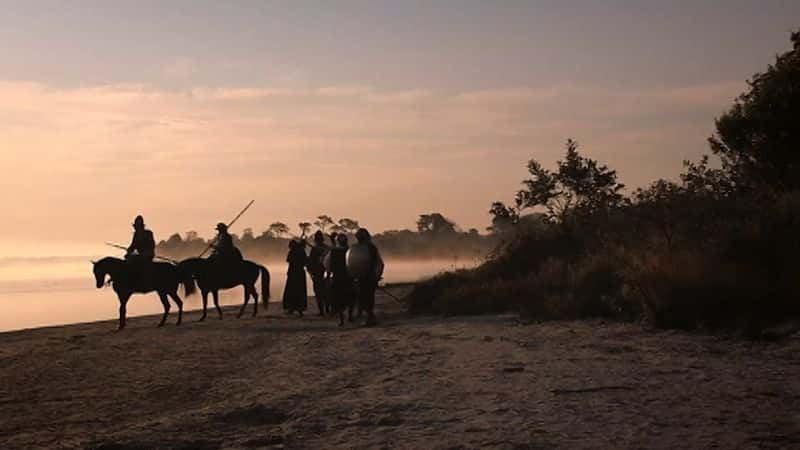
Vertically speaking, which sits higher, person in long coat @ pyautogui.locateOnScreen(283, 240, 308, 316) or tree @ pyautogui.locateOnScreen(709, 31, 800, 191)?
tree @ pyautogui.locateOnScreen(709, 31, 800, 191)

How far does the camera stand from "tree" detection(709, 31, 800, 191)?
2709cm

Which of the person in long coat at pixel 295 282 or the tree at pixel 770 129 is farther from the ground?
the tree at pixel 770 129

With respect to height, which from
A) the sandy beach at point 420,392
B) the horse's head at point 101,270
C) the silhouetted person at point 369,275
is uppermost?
the horse's head at point 101,270

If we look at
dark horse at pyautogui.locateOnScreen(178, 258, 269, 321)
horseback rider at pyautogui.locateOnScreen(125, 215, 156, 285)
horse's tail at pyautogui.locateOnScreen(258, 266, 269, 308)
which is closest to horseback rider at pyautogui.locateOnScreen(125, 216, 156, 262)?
horseback rider at pyautogui.locateOnScreen(125, 215, 156, 285)

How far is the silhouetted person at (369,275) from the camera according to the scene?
62.3ft

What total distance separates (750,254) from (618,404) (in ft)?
27.2

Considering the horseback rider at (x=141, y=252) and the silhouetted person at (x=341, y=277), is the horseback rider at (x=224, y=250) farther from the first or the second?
the silhouetted person at (x=341, y=277)

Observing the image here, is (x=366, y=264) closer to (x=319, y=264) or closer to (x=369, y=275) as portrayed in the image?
(x=369, y=275)

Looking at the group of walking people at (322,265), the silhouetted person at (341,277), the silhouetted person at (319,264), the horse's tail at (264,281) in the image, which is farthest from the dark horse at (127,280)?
the silhouetted person at (319,264)

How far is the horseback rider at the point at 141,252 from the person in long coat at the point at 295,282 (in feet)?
14.4

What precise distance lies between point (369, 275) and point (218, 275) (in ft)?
20.7

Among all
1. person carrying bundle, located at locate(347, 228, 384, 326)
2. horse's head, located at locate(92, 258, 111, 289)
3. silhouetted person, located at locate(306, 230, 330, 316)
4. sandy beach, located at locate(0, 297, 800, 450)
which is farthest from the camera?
silhouetted person, located at locate(306, 230, 330, 316)

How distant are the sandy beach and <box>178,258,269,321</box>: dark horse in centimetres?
729

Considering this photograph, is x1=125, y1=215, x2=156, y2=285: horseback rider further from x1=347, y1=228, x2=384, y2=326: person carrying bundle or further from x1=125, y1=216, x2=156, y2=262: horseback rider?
x1=347, y1=228, x2=384, y2=326: person carrying bundle
